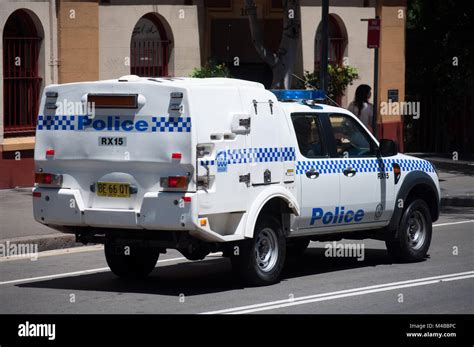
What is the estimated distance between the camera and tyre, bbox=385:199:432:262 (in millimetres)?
13734

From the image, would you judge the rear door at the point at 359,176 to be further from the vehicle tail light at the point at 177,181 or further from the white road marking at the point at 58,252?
the white road marking at the point at 58,252

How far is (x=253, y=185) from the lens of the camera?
11750 millimetres

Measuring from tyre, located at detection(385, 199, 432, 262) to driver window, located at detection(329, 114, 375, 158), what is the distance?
101 centimetres

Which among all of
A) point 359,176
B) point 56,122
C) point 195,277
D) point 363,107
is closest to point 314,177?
point 359,176

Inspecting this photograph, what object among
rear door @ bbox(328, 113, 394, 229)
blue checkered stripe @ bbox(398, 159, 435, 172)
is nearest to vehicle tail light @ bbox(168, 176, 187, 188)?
rear door @ bbox(328, 113, 394, 229)

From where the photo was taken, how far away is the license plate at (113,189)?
448 inches

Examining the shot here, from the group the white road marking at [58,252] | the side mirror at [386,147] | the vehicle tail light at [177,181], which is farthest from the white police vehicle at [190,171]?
the white road marking at [58,252]

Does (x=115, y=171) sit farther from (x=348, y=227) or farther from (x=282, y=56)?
(x=282, y=56)

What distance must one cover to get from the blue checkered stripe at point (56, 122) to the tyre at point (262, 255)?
2182 millimetres

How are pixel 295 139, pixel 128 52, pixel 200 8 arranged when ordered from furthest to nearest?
1. pixel 200 8
2. pixel 128 52
3. pixel 295 139

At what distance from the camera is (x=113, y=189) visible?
11.4 metres

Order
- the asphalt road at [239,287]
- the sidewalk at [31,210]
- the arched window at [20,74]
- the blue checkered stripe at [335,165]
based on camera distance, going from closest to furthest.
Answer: the asphalt road at [239,287] < the blue checkered stripe at [335,165] < the sidewalk at [31,210] < the arched window at [20,74]
